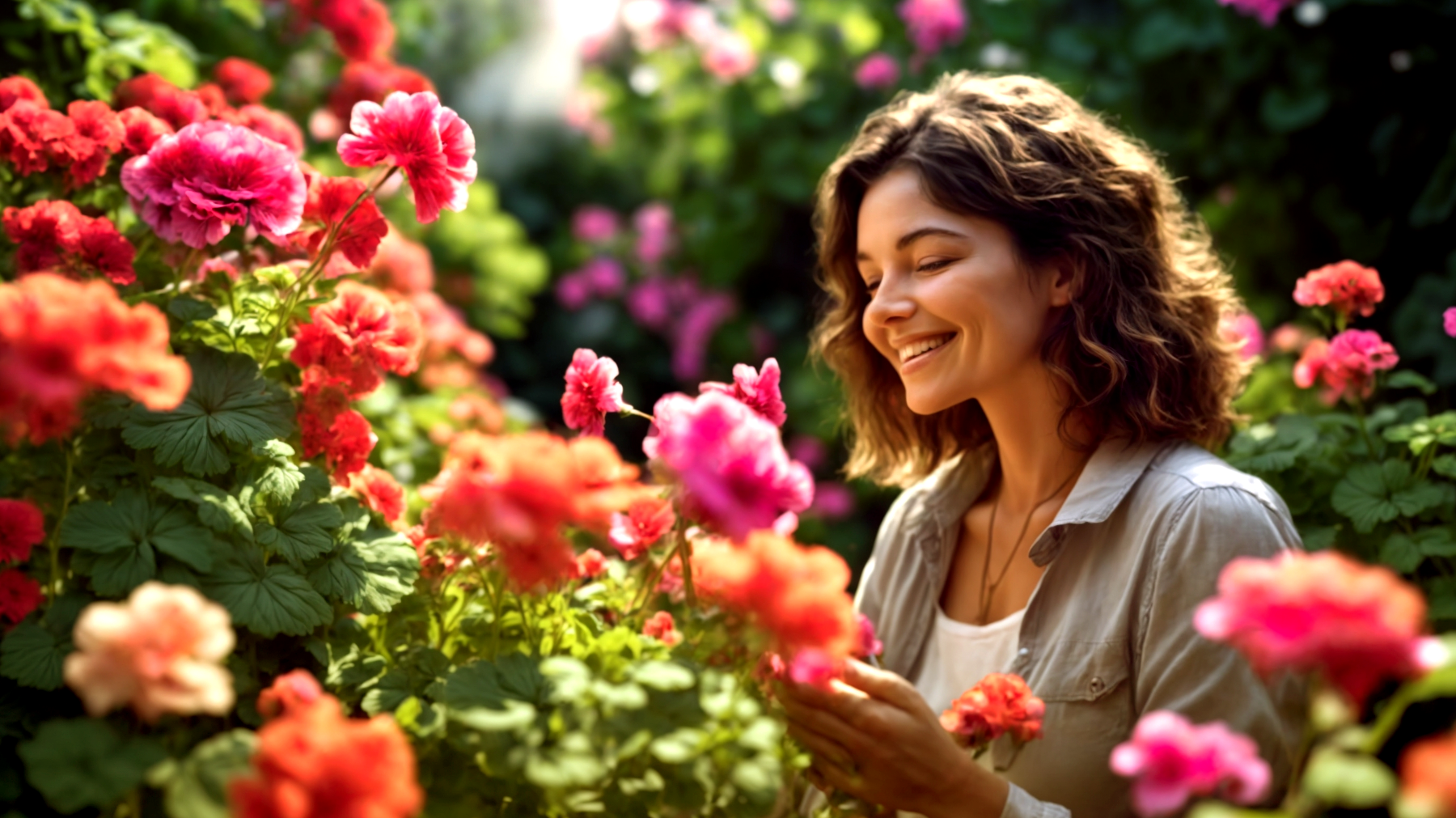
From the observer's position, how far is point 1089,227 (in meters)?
1.72

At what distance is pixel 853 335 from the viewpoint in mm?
2072

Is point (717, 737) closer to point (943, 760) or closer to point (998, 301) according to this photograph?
point (943, 760)

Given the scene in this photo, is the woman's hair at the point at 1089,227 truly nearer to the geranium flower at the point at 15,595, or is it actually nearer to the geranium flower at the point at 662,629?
the geranium flower at the point at 662,629

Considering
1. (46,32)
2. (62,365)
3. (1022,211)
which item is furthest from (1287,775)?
(46,32)

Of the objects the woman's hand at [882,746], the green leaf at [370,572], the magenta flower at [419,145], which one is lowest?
the woman's hand at [882,746]

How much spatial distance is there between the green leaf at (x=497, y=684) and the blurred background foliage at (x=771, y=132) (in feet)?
4.28

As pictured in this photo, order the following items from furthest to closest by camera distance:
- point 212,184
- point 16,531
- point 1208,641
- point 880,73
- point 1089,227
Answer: point 880,73 → point 1089,227 → point 1208,641 → point 212,184 → point 16,531

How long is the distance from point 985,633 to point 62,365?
1352mm

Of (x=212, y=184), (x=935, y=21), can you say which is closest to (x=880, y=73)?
(x=935, y=21)

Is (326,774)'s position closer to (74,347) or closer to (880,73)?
(74,347)

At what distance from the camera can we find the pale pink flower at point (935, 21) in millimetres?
3348

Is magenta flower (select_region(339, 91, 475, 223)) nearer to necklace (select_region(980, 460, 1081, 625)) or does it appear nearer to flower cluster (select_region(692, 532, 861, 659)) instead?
flower cluster (select_region(692, 532, 861, 659))

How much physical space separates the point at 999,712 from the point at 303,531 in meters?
0.78

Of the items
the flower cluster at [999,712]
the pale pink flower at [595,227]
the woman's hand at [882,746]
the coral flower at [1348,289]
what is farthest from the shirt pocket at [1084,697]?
the pale pink flower at [595,227]
